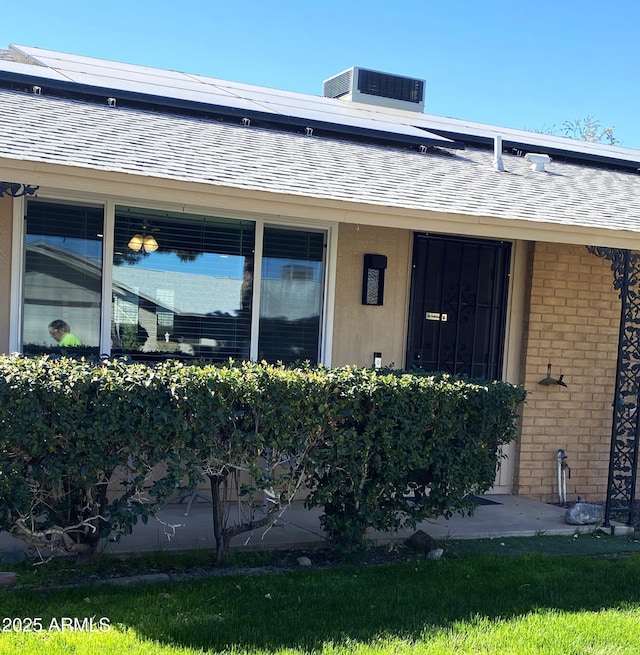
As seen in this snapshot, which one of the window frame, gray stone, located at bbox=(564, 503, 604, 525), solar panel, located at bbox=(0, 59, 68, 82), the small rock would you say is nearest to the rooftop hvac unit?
the window frame

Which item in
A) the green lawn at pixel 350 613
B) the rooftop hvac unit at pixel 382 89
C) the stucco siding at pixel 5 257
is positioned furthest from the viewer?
the rooftop hvac unit at pixel 382 89

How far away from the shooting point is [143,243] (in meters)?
6.90

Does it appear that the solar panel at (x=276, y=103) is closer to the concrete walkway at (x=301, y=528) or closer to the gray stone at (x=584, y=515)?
the concrete walkway at (x=301, y=528)

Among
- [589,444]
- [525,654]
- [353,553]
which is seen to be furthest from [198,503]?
[589,444]

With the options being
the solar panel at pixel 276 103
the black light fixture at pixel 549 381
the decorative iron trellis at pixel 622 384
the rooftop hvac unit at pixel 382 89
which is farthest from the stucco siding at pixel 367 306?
the rooftop hvac unit at pixel 382 89

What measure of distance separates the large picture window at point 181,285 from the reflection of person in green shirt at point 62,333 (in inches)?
13.9

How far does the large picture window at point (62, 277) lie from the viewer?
21.4 feet


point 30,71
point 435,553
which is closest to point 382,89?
point 30,71

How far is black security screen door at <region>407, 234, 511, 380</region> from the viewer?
8055mm

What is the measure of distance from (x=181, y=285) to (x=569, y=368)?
4.30 m

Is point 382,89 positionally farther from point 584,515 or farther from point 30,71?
point 584,515

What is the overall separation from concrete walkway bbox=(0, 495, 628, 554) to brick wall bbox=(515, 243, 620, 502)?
2.04ft

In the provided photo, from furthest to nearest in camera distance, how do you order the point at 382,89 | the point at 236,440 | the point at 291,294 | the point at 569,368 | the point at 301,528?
the point at 382,89 → the point at 569,368 → the point at 291,294 → the point at 301,528 → the point at 236,440

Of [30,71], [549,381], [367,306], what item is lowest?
[549,381]
